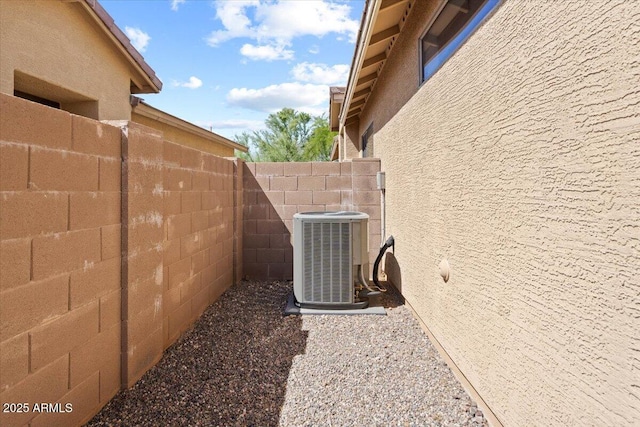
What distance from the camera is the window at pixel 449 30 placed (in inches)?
106

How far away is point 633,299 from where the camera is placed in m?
1.23

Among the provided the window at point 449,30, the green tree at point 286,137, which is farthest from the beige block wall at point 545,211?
the green tree at point 286,137

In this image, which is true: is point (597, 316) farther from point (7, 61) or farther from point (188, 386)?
point (7, 61)

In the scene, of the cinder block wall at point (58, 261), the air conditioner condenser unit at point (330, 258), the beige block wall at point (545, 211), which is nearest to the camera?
the beige block wall at point (545, 211)

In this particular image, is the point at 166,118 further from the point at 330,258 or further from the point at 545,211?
the point at 545,211

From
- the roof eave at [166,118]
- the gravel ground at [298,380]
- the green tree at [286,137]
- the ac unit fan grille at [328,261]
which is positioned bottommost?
the gravel ground at [298,380]

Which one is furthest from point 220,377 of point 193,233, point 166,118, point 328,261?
point 166,118

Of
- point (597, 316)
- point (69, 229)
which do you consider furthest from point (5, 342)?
point (597, 316)

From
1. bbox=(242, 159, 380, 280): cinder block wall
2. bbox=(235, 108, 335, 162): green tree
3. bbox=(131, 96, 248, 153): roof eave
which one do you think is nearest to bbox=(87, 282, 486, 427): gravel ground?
bbox=(242, 159, 380, 280): cinder block wall

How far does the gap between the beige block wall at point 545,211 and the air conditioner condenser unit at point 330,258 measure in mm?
1440

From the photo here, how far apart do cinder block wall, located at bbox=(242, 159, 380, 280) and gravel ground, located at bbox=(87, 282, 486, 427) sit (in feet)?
6.33

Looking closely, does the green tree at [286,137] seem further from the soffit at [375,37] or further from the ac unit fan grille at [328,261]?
the ac unit fan grille at [328,261]

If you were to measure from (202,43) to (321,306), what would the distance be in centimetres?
2309

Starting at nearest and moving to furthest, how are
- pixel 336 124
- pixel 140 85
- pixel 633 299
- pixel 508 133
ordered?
pixel 633 299
pixel 508 133
pixel 140 85
pixel 336 124
